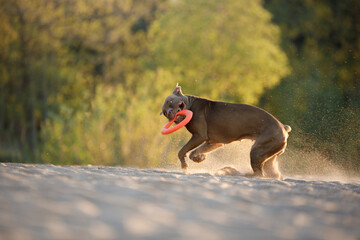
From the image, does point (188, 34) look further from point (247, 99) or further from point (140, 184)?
point (140, 184)

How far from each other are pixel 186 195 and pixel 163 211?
29.6 inches

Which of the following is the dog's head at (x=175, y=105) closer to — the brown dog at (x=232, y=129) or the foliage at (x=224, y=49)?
the brown dog at (x=232, y=129)

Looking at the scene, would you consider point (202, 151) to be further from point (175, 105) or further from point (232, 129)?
point (175, 105)

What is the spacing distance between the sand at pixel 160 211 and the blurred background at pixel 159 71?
789cm

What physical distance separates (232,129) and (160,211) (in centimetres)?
410

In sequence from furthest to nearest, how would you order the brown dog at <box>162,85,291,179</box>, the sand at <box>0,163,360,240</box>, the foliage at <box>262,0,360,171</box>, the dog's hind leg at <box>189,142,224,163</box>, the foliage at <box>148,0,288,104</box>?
1. the foliage at <box>148,0,288,104</box>
2. the foliage at <box>262,0,360,171</box>
3. the dog's hind leg at <box>189,142,224,163</box>
4. the brown dog at <box>162,85,291,179</box>
5. the sand at <box>0,163,360,240</box>

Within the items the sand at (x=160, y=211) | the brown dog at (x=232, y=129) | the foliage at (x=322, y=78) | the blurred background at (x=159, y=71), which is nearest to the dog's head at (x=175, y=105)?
the brown dog at (x=232, y=129)

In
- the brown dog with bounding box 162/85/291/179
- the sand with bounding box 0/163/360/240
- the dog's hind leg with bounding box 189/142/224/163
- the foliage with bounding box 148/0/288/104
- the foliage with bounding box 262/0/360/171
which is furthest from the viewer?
the foliage with bounding box 148/0/288/104

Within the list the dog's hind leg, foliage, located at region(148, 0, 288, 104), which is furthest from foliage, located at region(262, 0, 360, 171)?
the dog's hind leg

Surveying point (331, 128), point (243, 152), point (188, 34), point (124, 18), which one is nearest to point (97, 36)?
point (124, 18)

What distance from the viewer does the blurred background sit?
13.6 metres

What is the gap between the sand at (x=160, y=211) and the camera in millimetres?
2719

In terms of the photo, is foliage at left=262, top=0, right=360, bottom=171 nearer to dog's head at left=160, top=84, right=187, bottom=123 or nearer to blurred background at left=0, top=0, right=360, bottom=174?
blurred background at left=0, top=0, right=360, bottom=174

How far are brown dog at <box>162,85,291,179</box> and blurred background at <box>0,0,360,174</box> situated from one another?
4864 millimetres
